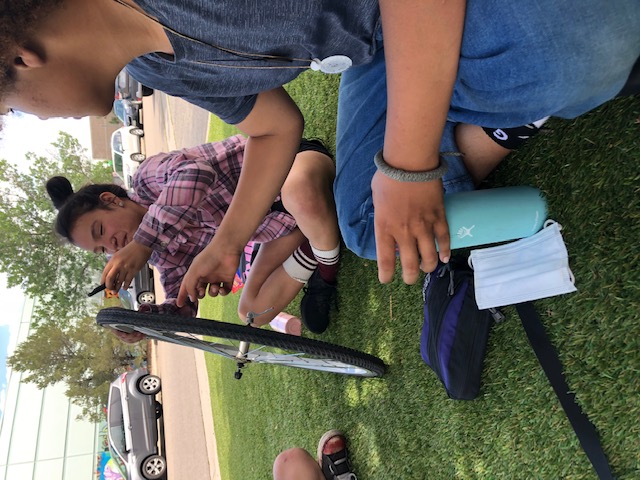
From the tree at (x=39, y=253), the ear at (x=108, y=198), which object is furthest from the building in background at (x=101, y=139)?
the ear at (x=108, y=198)

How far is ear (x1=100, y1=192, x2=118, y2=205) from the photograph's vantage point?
294cm

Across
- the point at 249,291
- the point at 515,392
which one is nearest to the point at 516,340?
the point at 515,392

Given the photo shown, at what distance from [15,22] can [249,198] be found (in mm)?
938

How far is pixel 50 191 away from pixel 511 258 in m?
3.25

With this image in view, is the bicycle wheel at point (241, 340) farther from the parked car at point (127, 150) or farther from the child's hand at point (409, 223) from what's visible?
the parked car at point (127, 150)

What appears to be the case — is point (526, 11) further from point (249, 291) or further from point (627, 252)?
point (249, 291)

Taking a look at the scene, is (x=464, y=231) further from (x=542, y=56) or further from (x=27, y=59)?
(x=27, y=59)

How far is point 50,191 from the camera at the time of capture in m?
3.35

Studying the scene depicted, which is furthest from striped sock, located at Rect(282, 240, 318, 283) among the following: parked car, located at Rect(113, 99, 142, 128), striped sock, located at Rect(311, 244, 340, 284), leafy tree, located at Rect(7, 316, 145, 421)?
leafy tree, located at Rect(7, 316, 145, 421)

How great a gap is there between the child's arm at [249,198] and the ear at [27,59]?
0.78 m

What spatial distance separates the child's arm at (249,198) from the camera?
162 cm

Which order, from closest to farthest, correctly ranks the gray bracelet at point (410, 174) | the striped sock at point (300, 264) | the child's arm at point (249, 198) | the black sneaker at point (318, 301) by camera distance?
the gray bracelet at point (410, 174)
the child's arm at point (249, 198)
the striped sock at point (300, 264)
the black sneaker at point (318, 301)

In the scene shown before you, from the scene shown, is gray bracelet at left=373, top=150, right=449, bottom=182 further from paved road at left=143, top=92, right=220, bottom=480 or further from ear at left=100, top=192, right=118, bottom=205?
paved road at left=143, top=92, right=220, bottom=480

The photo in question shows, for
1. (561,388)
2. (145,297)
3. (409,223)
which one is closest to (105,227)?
(409,223)
